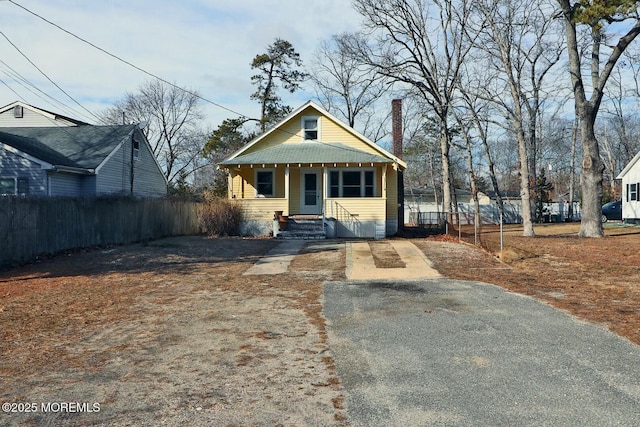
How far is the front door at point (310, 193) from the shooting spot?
22.6 meters

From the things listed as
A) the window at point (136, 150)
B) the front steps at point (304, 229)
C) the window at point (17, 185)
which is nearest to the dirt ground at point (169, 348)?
the front steps at point (304, 229)

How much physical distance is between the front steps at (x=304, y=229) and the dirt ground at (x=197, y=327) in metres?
5.51

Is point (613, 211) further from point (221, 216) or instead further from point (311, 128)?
point (221, 216)

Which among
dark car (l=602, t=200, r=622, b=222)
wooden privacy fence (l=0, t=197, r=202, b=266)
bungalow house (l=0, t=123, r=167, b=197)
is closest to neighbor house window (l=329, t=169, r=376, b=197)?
wooden privacy fence (l=0, t=197, r=202, b=266)

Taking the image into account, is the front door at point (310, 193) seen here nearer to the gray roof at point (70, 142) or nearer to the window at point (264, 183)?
the window at point (264, 183)

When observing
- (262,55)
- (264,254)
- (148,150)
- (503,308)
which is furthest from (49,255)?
(262,55)

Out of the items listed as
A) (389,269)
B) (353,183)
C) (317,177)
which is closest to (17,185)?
(317,177)

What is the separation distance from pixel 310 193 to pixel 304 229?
107 inches

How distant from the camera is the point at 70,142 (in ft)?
→ 83.1

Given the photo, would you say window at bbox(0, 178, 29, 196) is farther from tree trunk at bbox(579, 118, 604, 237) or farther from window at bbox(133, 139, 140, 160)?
tree trunk at bbox(579, 118, 604, 237)

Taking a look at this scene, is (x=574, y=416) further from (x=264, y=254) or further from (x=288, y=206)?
(x=288, y=206)

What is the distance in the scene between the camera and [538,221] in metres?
41.0

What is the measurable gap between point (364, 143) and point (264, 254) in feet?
31.6

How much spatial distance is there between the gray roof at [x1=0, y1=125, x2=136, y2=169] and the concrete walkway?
1442 centimetres
